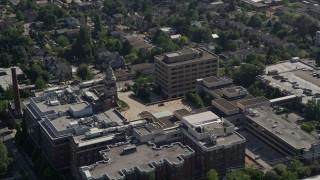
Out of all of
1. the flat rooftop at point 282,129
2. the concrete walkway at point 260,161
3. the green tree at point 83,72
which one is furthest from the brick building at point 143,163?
the green tree at point 83,72

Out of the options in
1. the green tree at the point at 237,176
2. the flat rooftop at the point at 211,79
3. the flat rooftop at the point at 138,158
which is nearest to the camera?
the flat rooftop at the point at 138,158

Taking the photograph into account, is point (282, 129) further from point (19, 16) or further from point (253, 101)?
point (19, 16)

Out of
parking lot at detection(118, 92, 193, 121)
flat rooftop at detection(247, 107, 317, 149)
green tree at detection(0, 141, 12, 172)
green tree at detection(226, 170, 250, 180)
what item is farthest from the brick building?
parking lot at detection(118, 92, 193, 121)

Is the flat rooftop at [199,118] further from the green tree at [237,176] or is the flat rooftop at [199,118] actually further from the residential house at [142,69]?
the residential house at [142,69]

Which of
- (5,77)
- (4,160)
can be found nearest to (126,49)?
(5,77)

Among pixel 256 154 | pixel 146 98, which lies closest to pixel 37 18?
pixel 146 98

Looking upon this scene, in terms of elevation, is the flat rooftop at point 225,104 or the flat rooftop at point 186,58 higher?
the flat rooftop at point 186,58
